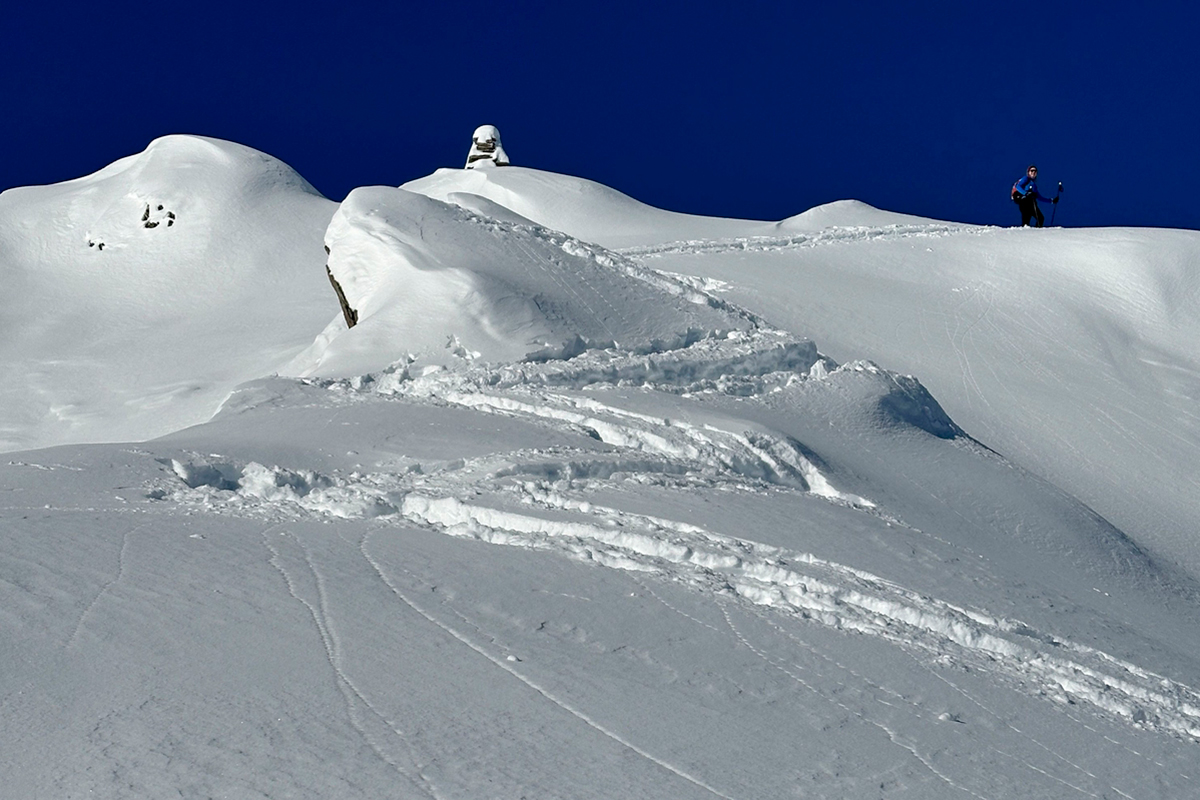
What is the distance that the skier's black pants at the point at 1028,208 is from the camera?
20875mm

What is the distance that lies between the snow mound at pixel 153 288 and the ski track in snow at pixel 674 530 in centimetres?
750

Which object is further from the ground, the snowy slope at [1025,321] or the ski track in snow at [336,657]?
the snowy slope at [1025,321]

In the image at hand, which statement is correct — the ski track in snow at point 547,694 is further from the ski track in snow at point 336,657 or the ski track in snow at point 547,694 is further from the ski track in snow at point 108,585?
the ski track in snow at point 108,585

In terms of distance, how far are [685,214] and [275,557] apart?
63.2 feet

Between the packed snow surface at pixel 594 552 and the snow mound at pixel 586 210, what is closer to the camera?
the packed snow surface at pixel 594 552

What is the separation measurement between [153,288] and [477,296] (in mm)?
11551

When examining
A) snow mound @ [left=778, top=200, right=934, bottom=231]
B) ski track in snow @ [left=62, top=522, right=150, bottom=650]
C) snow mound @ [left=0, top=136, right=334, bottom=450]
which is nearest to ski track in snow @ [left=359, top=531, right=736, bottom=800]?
ski track in snow @ [left=62, top=522, right=150, bottom=650]

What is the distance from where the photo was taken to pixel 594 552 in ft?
18.0

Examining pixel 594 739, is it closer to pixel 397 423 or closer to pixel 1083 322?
pixel 397 423

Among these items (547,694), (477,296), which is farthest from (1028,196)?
(547,694)

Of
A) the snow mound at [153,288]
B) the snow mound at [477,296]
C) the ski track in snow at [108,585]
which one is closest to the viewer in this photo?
the ski track in snow at [108,585]

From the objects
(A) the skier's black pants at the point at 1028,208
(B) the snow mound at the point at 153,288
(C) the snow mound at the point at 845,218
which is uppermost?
(A) the skier's black pants at the point at 1028,208

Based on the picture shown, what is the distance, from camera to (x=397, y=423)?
782 cm

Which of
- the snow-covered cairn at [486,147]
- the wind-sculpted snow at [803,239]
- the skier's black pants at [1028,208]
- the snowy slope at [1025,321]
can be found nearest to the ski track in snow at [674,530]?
the snowy slope at [1025,321]
